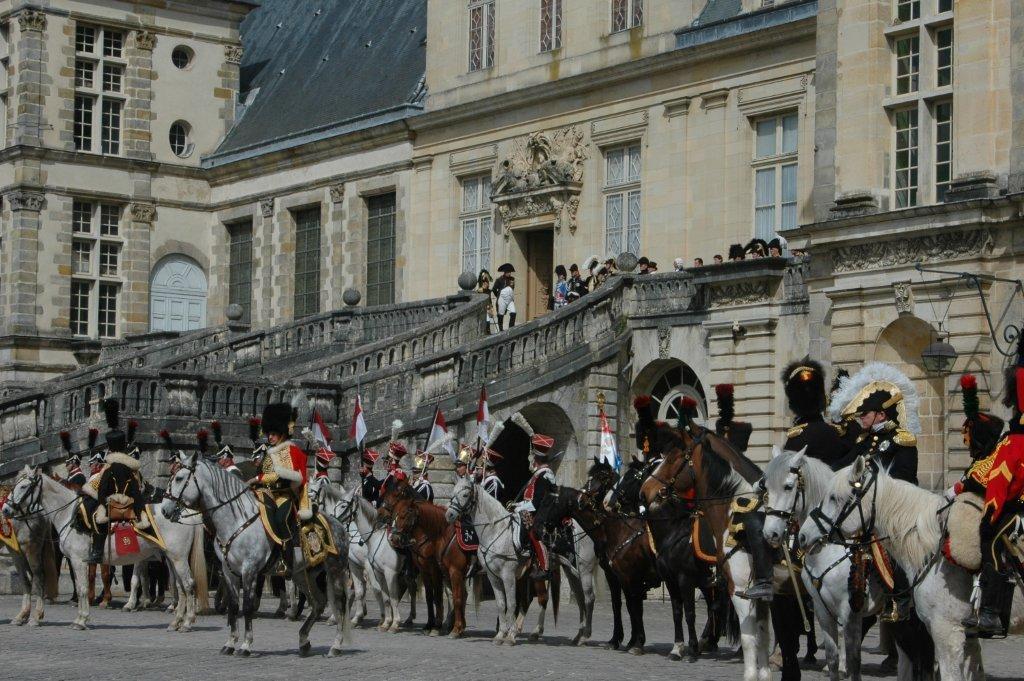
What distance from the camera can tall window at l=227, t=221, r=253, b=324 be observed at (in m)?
43.7

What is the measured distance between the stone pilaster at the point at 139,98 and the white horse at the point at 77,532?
23375 millimetres

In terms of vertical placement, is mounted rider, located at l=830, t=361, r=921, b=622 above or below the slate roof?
below

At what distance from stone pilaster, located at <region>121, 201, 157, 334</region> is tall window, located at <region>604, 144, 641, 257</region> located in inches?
561

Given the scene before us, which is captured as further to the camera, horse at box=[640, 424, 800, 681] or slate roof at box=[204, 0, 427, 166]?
slate roof at box=[204, 0, 427, 166]

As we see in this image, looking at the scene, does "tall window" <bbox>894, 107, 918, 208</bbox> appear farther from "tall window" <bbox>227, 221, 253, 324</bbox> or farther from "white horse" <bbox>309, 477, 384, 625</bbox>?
"tall window" <bbox>227, 221, 253, 324</bbox>

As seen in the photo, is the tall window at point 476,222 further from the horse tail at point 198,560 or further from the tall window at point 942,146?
the horse tail at point 198,560

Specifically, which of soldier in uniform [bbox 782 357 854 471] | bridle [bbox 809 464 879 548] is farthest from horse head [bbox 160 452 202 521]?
bridle [bbox 809 464 879 548]

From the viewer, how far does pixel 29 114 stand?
42594 mm

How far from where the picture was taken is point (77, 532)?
70.2 ft

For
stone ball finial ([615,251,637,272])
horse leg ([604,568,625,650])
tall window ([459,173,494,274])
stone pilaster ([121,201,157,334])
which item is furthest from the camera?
stone pilaster ([121,201,157,334])

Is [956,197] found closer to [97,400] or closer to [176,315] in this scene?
[97,400]

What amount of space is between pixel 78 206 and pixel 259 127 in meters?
4.59

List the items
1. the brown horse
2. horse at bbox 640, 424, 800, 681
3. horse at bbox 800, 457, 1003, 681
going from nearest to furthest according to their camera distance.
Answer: horse at bbox 800, 457, 1003, 681 → horse at bbox 640, 424, 800, 681 → the brown horse

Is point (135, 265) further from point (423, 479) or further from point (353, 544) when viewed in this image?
point (353, 544)
